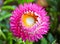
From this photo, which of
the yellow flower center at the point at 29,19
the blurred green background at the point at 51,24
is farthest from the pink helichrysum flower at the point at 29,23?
the blurred green background at the point at 51,24

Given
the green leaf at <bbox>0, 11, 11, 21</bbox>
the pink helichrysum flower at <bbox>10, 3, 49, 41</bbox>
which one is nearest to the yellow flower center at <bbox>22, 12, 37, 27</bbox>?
the pink helichrysum flower at <bbox>10, 3, 49, 41</bbox>

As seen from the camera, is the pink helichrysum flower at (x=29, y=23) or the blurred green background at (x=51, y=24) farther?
the blurred green background at (x=51, y=24)

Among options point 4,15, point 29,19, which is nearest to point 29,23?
point 29,19

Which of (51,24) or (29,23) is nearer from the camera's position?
(29,23)

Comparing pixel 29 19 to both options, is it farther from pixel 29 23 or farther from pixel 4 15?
pixel 4 15

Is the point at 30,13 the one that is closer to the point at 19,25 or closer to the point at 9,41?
the point at 19,25

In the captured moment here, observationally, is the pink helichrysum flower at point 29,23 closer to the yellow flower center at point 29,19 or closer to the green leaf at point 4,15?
the yellow flower center at point 29,19
